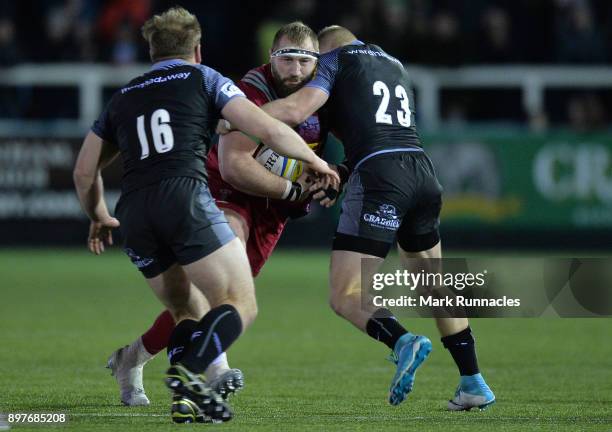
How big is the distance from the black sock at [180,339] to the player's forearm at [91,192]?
0.87 metres

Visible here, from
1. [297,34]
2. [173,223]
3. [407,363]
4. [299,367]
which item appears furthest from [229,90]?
[299,367]

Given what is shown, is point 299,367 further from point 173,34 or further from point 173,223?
point 173,34

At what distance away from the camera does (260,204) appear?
26.5 feet

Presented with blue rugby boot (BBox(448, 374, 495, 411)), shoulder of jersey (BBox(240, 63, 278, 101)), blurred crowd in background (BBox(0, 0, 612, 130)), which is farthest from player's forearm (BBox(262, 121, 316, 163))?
blurred crowd in background (BBox(0, 0, 612, 130))

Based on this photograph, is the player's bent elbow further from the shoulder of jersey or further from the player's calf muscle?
the shoulder of jersey

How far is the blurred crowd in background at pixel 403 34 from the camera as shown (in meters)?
20.2

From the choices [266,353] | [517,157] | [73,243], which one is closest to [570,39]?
[517,157]

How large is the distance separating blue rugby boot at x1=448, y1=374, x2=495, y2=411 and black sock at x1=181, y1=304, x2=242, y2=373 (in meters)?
1.60

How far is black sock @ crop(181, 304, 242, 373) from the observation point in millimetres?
6410

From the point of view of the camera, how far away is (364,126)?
24.3ft

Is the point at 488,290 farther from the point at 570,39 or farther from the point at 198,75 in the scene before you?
the point at 570,39

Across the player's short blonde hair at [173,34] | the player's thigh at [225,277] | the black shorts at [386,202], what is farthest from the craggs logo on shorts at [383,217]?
the player's short blonde hair at [173,34]

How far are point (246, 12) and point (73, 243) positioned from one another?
5.44m

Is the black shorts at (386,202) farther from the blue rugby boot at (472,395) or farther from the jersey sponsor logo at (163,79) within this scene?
the jersey sponsor logo at (163,79)
